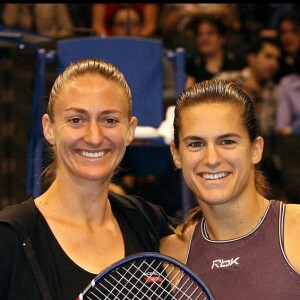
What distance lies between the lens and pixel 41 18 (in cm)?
598

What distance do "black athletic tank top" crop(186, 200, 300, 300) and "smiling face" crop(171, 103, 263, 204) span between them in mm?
147

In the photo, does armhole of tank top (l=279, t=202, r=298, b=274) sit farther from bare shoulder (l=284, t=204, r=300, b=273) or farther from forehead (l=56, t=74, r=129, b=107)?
forehead (l=56, t=74, r=129, b=107)

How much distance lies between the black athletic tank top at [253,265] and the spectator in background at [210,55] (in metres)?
3.10

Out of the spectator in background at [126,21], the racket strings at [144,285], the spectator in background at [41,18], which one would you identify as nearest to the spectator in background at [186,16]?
the spectator in background at [126,21]

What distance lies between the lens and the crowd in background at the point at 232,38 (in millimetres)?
5535

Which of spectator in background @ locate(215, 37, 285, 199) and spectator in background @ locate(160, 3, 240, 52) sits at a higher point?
spectator in background @ locate(160, 3, 240, 52)

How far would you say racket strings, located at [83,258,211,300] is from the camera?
8.39 feet

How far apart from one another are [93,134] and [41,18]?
3.42 meters

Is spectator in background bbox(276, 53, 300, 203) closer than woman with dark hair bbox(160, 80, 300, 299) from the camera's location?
No

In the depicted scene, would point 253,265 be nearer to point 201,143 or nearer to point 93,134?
point 201,143

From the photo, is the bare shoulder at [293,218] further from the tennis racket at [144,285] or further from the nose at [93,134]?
the nose at [93,134]

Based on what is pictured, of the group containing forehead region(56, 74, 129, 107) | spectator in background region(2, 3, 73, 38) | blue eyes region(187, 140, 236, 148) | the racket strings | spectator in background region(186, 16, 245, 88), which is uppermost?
spectator in background region(2, 3, 73, 38)

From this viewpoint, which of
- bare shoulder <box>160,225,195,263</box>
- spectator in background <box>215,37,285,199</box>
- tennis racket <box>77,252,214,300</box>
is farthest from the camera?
spectator in background <box>215,37,285,199</box>

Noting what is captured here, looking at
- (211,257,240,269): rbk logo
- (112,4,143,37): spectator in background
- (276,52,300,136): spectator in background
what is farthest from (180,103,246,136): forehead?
(112,4,143,37): spectator in background
